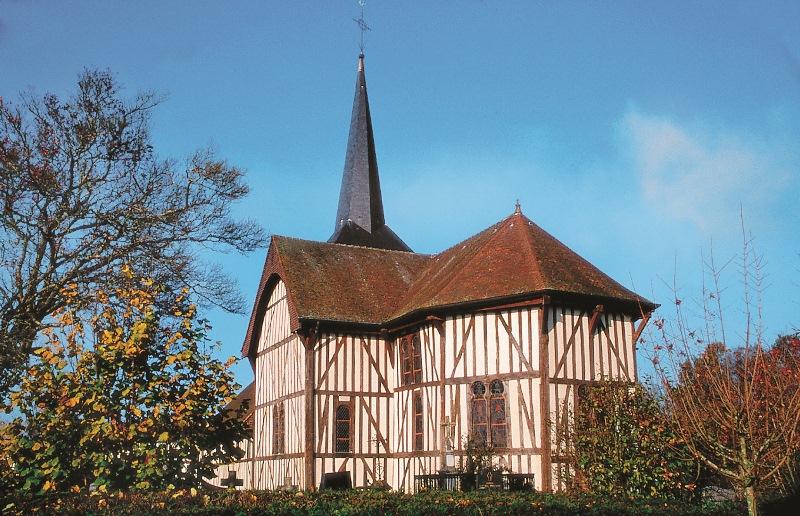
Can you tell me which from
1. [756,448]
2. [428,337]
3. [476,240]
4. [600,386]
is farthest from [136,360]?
[476,240]

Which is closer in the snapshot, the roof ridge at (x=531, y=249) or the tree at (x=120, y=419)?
the tree at (x=120, y=419)

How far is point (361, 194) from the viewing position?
114 ft

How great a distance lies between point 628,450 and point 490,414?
179 inches

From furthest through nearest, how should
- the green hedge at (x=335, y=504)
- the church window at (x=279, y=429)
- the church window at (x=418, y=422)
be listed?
the church window at (x=279, y=429) < the church window at (x=418, y=422) < the green hedge at (x=335, y=504)

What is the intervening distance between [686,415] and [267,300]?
18.1 meters

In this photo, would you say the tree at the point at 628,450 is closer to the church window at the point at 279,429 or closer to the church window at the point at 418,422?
the church window at the point at 418,422

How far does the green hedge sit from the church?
5.82m

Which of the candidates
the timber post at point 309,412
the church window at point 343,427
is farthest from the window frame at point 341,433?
the timber post at point 309,412

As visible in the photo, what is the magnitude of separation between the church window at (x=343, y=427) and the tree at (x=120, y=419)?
1219 centimetres

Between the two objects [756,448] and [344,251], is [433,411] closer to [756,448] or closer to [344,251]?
[344,251]

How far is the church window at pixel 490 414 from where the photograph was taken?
64.8 ft

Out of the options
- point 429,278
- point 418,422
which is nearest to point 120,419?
point 418,422

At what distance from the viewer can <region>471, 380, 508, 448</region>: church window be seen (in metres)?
19.7

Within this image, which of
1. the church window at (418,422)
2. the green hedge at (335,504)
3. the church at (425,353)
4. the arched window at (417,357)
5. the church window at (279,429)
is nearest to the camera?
the green hedge at (335,504)
